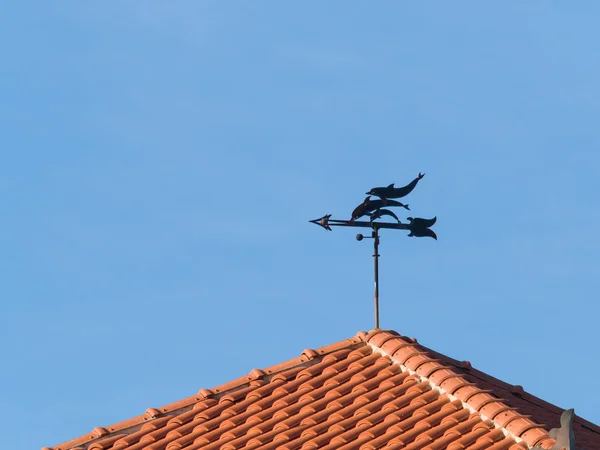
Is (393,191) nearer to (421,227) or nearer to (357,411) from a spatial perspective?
(421,227)

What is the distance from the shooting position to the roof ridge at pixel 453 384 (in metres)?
16.2

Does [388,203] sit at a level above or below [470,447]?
above

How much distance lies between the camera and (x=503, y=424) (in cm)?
1652

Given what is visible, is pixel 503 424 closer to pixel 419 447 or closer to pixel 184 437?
pixel 419 447

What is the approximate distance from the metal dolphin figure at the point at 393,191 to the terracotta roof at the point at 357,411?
5.04ft

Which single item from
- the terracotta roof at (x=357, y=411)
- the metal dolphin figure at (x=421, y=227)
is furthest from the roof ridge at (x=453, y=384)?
the metal dolphin figure at (x=421, y=227)

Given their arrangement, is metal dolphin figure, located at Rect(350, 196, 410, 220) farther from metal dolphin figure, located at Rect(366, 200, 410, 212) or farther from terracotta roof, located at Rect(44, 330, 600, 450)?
terracotta roof, located at Rect(44, 330, 600, 450)

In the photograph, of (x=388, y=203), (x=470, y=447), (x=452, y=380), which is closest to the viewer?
(x=470, y=447)

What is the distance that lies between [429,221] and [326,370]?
201cm

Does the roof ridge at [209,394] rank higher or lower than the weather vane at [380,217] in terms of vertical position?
lower

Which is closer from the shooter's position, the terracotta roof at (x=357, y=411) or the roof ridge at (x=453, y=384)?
the roof ridge at (x=453, y=384)

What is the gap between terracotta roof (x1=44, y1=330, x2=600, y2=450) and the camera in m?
16.6

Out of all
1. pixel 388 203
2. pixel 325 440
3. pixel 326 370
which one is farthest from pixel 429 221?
pixel 325 440

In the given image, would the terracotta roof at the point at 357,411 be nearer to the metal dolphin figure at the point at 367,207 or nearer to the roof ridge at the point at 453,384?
the roof ridge at the point at 453,384
